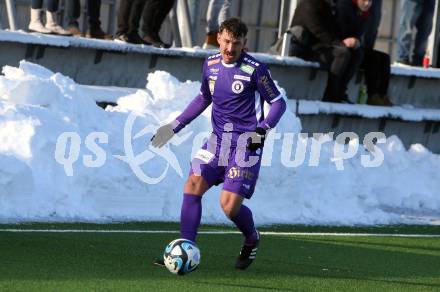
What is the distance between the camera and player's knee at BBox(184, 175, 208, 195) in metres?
10.0

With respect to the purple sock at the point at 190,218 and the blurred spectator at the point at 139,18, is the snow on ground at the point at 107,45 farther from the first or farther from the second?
the purple sock at the point at 190,218

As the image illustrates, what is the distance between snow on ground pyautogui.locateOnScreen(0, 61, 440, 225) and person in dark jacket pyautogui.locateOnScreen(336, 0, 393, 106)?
1.89m

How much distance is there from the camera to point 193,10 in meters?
18.0

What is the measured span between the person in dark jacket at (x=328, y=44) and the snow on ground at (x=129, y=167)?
138 centimetres

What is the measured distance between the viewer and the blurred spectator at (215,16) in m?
17.2

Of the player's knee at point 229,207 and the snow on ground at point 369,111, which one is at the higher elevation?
the player's knee at point 229,207

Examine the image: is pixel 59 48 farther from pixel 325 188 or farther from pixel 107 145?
pixel 325 188

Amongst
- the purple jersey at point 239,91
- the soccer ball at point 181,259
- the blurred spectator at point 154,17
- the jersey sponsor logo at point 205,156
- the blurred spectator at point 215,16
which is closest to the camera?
the soccer ball at point 181,259

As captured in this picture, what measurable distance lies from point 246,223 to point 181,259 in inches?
43.7

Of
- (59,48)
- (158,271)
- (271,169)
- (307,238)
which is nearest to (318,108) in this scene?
(271,169)

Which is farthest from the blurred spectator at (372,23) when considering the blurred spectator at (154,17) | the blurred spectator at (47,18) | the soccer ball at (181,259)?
the soccer ball at (181,259)

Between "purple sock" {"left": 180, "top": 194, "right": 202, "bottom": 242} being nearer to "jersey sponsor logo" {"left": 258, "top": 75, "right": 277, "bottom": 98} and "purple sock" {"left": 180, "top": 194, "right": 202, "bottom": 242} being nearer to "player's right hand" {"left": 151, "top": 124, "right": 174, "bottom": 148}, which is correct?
"player's right hand" {"left": 151, "top": 124, "right": 174, "bottom": 148}

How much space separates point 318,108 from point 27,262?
8.45m

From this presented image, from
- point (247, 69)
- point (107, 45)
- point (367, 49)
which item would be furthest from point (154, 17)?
point (247, 69)
